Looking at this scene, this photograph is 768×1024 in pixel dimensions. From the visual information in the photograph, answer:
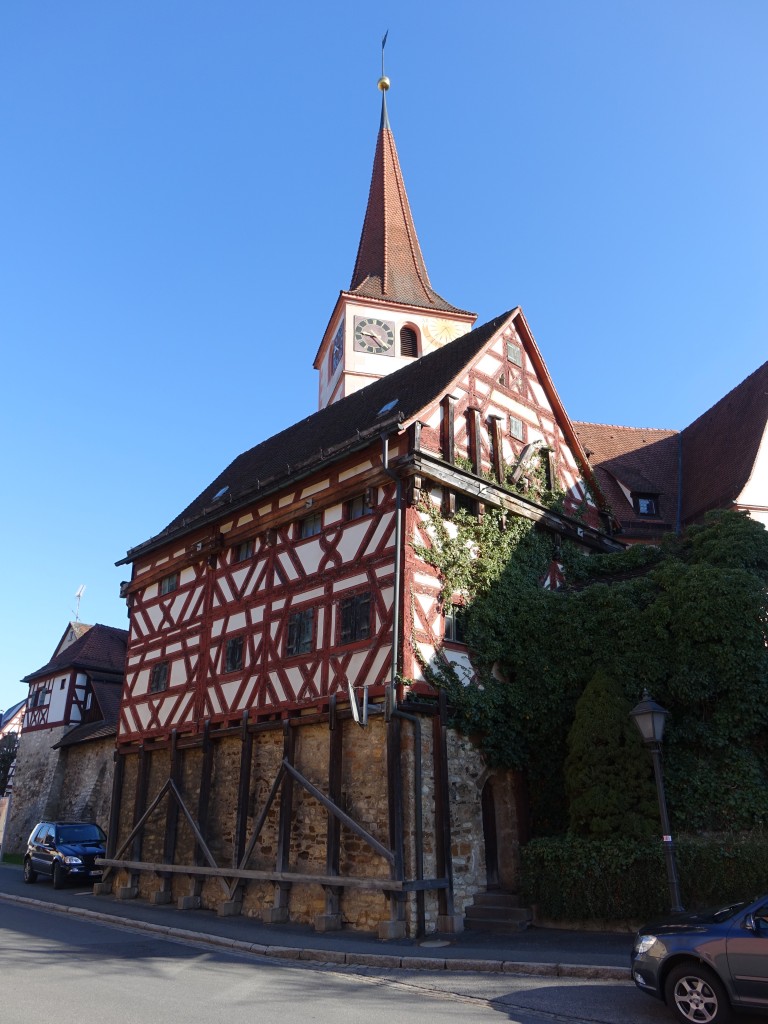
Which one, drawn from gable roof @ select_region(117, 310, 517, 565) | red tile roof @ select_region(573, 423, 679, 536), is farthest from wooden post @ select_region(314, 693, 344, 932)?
red tile roof @ select_region(573, 423, 679, 536)

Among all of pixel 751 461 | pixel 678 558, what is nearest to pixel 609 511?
pixel 678 558

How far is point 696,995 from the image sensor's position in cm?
Result: 755

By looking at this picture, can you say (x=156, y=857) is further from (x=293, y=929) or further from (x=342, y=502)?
(x=342, y=502)

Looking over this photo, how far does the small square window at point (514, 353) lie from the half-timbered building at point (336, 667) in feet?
0.16

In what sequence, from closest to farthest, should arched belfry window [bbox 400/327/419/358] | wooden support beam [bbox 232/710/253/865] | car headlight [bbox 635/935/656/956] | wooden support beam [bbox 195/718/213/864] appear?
car headlight [bbox 635/935/656/956] → wooden support beam [bbox 232/710/253/865] → wooden support beam [bbox 195/718/213/864] → arched belfry window [bbox 400/327/419/358]

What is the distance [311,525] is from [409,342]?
16.4m

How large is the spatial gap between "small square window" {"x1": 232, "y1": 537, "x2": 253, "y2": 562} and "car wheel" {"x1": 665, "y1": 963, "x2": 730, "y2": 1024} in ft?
43.8

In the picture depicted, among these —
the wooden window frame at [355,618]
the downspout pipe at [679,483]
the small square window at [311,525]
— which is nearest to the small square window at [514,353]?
the small square window at [311,525]

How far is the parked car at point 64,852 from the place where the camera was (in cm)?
2128

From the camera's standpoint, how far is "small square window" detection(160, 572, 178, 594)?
72.3ft

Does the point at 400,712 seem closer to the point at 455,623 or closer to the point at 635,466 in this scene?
the point at 455,623

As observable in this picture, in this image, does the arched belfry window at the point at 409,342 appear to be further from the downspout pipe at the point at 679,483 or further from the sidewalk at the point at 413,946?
the sidewalk at the point at 413,946

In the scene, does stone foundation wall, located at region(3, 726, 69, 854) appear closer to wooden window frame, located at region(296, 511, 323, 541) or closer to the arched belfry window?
the arched belfry window

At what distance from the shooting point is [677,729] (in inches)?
574
